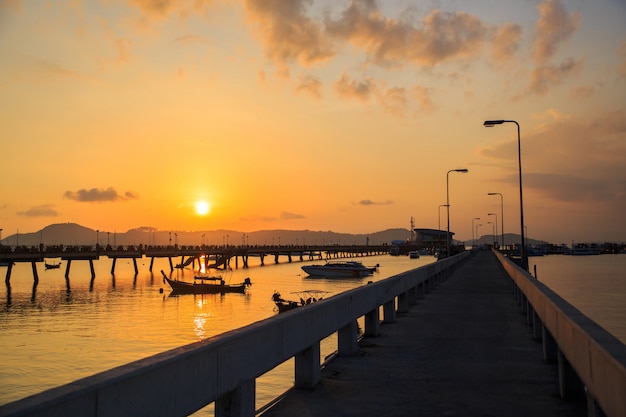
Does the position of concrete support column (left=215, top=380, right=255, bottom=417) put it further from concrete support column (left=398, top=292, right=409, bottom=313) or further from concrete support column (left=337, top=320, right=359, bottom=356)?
concrete support column (left=398, top=292, right=409, bottom=313)

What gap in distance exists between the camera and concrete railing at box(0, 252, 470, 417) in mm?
3652

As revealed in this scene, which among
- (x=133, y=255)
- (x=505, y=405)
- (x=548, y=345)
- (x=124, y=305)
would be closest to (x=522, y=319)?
(x=548, y=345)

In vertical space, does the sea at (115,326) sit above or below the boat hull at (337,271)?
below

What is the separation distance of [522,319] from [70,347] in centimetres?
3185

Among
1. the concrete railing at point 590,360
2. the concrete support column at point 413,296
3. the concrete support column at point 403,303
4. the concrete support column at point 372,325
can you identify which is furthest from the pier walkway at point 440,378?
the concrete support column at point 413,296

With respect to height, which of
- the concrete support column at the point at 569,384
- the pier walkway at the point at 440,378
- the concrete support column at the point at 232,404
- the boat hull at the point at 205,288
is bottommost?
the boat hull at the point at 205,288

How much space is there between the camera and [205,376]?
5230mm

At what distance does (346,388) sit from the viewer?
28.0ft

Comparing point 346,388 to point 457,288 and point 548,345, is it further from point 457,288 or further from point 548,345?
point 457,288

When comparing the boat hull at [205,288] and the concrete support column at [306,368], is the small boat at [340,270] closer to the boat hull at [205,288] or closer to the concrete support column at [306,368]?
the boat hull at [205,288]

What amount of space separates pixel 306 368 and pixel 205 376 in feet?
11.9

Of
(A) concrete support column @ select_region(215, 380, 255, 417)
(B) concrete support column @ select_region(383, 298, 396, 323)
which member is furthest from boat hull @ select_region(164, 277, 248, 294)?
(A) concrete support column @ select_region(215, 380, 255, 417)

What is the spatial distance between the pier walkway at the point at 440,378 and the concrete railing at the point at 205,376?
2.40 ft

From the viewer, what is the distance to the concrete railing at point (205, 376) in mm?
3652
